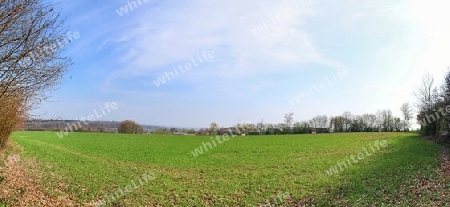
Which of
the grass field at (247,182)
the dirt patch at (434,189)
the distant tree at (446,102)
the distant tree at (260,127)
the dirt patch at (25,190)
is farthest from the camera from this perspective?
the distant tree at (260,127)

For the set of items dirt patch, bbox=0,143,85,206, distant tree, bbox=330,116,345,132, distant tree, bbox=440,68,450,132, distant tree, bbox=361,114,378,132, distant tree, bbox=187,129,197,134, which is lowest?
distant tree, bbox=361,114,378,132

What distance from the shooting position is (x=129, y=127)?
107 meters

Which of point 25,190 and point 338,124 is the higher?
point 25,190

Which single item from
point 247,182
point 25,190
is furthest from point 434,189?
point 25,190

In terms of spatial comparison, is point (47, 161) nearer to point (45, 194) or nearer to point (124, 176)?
point (124, 176)

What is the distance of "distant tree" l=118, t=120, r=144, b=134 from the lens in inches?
4131

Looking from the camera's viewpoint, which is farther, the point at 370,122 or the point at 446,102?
the point at 370,122

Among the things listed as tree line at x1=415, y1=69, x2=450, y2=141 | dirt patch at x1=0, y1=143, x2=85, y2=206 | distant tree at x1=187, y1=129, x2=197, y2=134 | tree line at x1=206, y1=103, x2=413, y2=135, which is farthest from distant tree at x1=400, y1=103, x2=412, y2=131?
dirt patch at x1=0, y1=143, x2=85, y2=206

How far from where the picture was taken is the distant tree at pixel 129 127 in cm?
10494

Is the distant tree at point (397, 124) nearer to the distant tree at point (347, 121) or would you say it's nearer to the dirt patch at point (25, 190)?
the distant tree at point (347, 121)

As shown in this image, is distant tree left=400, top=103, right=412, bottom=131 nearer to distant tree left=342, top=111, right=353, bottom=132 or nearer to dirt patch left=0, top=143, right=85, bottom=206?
distant tree left=342, top=111, right=353, bottom=132

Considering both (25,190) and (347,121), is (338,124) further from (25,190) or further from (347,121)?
(25,190)

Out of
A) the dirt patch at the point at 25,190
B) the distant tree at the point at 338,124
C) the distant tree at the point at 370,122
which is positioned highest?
the dirt patch at the point at 25,190

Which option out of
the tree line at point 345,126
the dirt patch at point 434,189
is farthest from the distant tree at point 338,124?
the dirt patch at point 434,189
